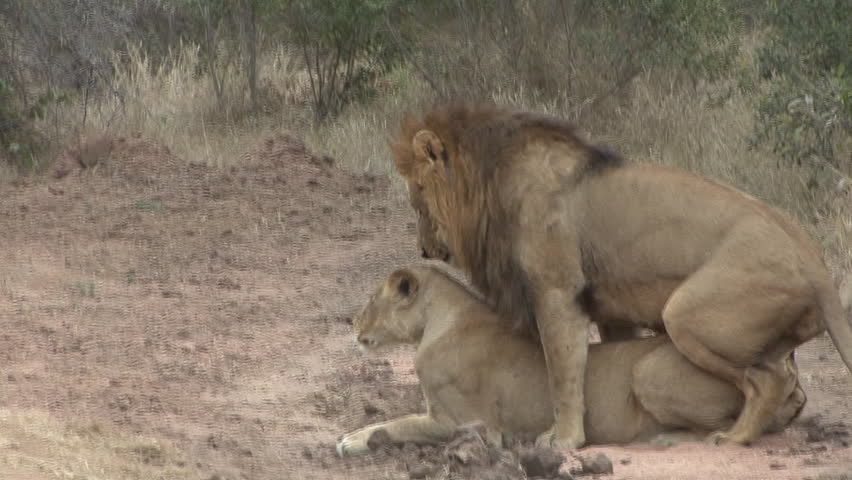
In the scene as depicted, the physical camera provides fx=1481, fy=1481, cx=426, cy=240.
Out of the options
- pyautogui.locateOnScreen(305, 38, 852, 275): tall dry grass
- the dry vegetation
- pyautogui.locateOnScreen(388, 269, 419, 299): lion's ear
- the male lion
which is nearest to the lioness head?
pyautogui.locateOnScreen(388, 269, 419, 299): lion's ear

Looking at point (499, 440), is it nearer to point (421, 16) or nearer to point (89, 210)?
point (89, 210)

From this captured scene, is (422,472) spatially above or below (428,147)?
below

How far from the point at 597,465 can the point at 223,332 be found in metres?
3.91

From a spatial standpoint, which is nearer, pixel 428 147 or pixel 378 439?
pixel 378 439

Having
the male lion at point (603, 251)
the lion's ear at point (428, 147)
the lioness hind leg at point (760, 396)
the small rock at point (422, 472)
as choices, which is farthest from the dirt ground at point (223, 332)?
the lion's ear at point (428, 147)

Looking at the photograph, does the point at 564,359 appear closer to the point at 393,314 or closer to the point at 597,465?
the point at 597,465

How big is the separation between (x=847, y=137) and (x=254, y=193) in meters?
5.06

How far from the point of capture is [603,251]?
6.93 metres

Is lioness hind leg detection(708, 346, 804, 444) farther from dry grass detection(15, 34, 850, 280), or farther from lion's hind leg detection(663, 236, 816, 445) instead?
dry grass detection(15, 34, 850, 280)

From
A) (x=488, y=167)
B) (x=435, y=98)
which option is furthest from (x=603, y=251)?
(x=435, y=98)

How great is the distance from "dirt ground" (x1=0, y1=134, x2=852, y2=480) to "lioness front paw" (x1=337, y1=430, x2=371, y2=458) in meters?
0.07

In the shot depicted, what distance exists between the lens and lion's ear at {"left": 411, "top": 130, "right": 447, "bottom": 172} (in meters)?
7.21

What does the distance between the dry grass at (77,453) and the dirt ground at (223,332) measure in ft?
0.06

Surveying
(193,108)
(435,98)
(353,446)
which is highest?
(353,446)
